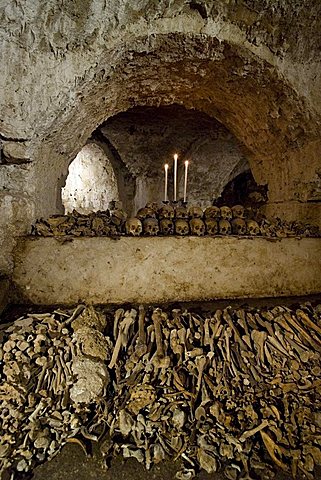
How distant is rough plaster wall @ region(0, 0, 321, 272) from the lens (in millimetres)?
2199

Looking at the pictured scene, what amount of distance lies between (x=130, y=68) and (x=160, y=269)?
1.64 m

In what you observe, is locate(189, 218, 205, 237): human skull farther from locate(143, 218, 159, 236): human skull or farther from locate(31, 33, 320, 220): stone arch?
locate(31, 33, 320, 220): stone arch

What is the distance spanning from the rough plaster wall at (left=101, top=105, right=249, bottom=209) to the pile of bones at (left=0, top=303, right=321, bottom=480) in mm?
3579

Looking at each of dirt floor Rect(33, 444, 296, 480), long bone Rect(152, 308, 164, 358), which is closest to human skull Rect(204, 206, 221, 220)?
long bone Rect(152, 308, 164, 358)

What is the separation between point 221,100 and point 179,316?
7.26 ft

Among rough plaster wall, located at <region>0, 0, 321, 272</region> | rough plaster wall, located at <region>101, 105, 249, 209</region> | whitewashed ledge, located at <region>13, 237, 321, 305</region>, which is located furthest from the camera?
rough plaster wall, located at <region>101, 105, 249, 209</region>

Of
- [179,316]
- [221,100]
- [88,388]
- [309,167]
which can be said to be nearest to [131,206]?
[221,100]

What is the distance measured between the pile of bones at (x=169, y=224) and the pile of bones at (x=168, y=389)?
2.15 ft

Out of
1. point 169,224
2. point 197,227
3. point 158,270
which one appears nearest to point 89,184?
point 169,224

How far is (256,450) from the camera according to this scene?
4.94 feet

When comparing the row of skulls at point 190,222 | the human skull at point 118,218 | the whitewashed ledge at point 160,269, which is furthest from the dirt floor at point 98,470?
the human skull at point 118,218

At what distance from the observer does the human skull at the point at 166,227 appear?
257 centimetres

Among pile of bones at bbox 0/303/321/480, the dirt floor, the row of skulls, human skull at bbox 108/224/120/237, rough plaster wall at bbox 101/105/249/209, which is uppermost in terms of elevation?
rough plaster wall at bbox 101/105/249/209

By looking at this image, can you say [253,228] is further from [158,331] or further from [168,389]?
[168,389]
